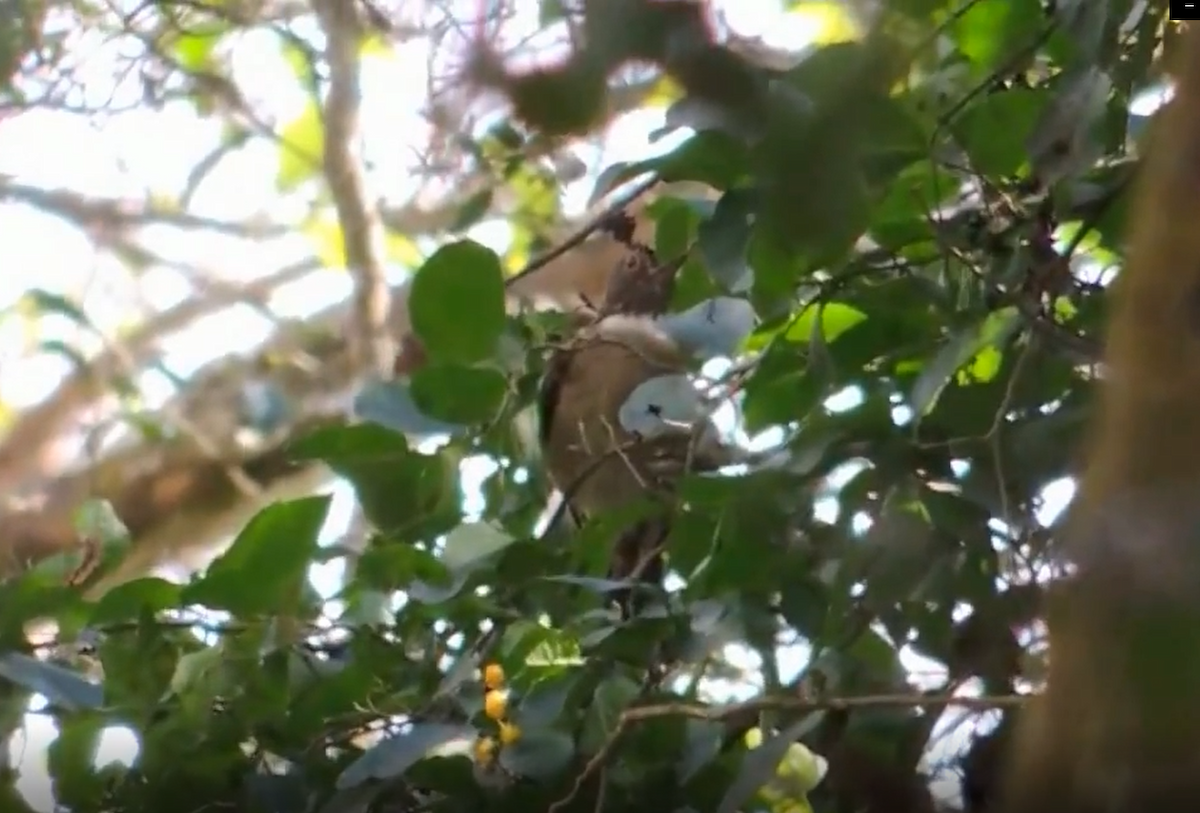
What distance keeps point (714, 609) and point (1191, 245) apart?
1.20ft

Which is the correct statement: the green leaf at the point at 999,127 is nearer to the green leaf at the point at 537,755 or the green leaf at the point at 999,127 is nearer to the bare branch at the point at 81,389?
the green leaf at the point at 537,755

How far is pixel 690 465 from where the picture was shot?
0.60m

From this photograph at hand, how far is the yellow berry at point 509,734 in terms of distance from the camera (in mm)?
516

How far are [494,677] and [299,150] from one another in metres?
0.76

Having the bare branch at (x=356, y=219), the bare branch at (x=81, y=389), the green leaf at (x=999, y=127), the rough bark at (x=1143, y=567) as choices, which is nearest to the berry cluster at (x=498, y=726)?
the green leaf at (x=999, y=127)

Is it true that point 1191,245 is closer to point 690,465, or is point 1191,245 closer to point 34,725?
point 690,465

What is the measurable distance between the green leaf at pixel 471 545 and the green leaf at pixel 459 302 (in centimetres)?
6

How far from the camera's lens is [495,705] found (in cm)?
52

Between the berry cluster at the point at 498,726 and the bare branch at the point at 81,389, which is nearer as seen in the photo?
the berry cluster at the point at 498,726

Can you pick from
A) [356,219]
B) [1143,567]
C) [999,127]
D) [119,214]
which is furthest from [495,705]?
[119,214]

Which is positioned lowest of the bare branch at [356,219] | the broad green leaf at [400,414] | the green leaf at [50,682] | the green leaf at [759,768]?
the green leaf at [759,768]

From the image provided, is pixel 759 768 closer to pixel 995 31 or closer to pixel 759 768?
pixel 759 768

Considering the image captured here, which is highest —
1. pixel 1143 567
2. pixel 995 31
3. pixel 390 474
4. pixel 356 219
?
pixel 356 219

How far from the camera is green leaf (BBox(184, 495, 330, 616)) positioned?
56 cm
